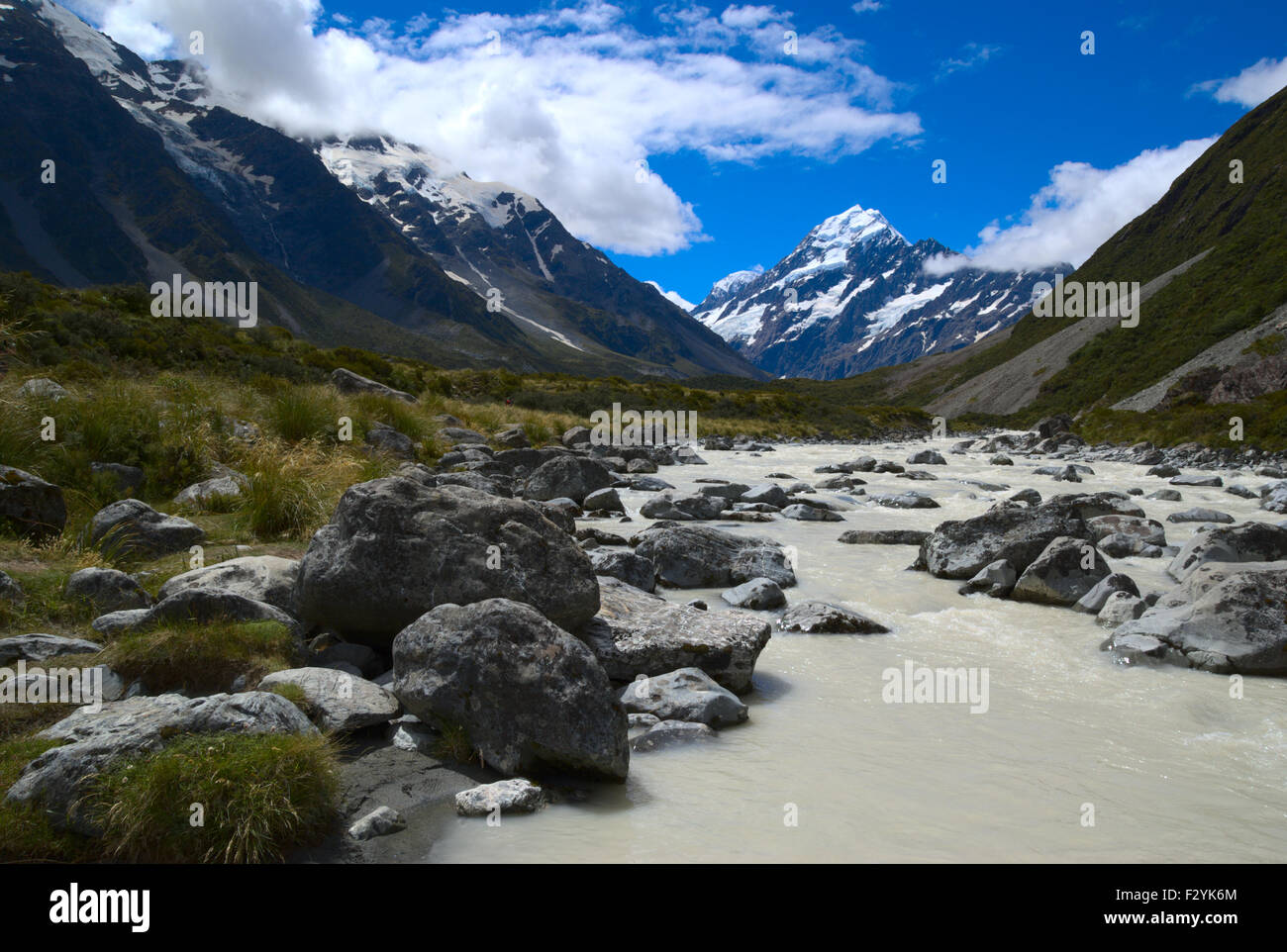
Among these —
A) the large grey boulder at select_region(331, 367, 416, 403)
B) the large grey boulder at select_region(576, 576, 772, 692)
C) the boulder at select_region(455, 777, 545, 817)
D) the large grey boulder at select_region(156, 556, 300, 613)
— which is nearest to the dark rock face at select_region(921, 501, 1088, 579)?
the large grey boulder at select_region(576, 576, 772, 692)

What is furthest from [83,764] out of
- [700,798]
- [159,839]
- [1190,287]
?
[1190,287]

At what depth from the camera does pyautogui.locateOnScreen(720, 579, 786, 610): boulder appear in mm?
9156

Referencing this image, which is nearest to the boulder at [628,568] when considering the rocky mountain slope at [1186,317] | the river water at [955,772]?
the river water at [955,772]

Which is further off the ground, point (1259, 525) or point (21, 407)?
point (21, 407)

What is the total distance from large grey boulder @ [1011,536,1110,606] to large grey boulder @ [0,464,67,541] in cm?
1111

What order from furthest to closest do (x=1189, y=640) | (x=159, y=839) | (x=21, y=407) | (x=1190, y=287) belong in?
(x=1190, y=287) → (x=21, y=407) → (x=1189, y=640) → (x=159, y=839)

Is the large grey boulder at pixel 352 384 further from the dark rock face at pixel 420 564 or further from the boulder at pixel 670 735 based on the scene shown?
the boulder at pixel 670 735

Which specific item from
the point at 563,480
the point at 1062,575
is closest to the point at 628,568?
the point at 1062,575

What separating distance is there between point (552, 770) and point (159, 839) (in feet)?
6.79

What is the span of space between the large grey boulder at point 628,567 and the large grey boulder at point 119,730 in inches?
202

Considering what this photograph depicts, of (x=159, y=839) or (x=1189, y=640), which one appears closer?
(x=159, y=839)

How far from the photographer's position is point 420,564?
6.02 m

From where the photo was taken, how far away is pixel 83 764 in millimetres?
3521
